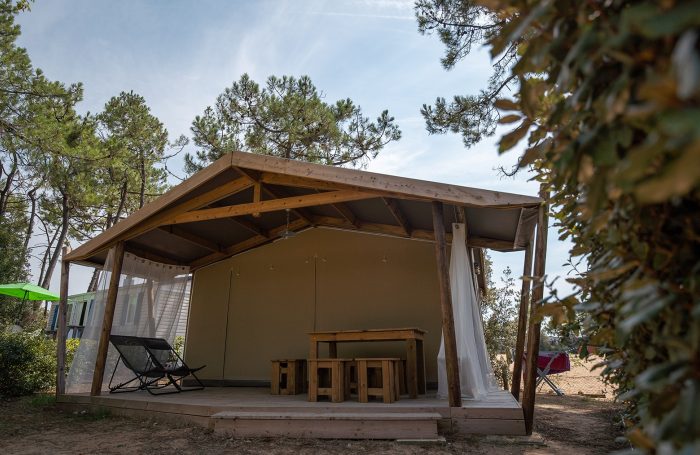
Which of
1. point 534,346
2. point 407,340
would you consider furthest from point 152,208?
point 534,346

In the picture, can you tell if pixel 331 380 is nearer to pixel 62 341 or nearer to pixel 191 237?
pixel 191 237

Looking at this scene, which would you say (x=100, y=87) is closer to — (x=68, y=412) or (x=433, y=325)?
(x=68, y=412)

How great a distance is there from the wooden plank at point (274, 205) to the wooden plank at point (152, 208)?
0.19 m

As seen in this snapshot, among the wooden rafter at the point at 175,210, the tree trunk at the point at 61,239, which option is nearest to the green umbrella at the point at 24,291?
the tree trunk at the point at 61,239

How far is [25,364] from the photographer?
682cm

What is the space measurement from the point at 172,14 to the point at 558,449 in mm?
9435

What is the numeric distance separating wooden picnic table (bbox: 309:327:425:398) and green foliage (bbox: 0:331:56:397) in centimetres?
467

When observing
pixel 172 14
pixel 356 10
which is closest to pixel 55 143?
pixel 172 14

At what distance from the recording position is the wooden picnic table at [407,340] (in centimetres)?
521

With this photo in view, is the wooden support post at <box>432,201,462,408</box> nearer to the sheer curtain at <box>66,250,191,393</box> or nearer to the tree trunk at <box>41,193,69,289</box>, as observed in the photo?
the sheer curtain at <box>66,250,191,393</box>

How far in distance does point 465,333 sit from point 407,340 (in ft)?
2.82

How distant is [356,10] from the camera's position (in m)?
7.46

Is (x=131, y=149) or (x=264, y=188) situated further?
(x=131, y=149)

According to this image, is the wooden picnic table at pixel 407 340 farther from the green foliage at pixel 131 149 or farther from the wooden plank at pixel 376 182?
the green foliage at pixel 131 149
